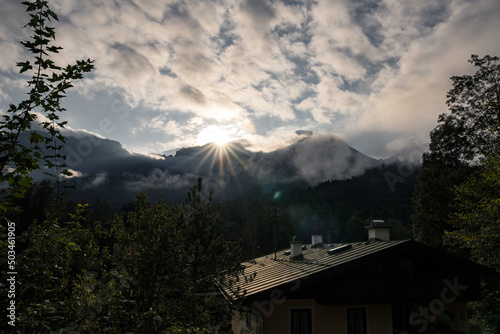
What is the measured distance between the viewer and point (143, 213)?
22.6ft

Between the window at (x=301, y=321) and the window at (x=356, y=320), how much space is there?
1820 mm

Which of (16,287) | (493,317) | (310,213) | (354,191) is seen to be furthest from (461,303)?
(354,191)

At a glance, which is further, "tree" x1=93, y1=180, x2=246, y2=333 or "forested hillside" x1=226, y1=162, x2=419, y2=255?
"forested hillside" x1=226, y1=162, x2=419, y2=255

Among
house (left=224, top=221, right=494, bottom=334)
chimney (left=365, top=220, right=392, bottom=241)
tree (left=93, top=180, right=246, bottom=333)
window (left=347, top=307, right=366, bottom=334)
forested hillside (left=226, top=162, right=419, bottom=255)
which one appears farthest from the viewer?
forested hillside (left=226, top=162, right=419, bottom=255)

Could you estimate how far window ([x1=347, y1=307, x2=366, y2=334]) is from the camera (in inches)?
507

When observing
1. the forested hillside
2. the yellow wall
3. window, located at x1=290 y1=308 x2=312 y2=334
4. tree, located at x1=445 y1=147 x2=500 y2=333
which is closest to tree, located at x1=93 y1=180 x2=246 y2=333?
the yellow wall

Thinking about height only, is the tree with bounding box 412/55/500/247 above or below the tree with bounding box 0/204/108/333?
above

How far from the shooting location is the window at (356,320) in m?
12.9

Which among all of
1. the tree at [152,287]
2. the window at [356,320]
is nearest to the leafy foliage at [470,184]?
the window at [356,320]

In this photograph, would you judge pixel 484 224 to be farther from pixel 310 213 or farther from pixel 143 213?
pixel 310 213

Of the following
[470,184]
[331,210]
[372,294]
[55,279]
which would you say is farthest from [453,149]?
[331,210]

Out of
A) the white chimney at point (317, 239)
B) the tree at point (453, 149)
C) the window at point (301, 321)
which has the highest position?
the tree at point (453, 149)

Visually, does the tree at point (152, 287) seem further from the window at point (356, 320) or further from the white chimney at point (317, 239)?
the white chimney at point (317, 239)

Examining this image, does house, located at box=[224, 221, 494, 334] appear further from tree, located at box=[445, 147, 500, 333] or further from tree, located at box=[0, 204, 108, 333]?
tree, located at box=[0, 204, 108, 333]
